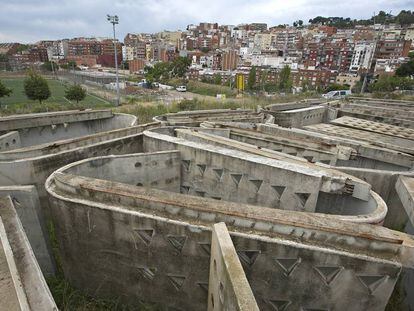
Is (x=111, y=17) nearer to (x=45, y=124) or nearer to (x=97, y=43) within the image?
(x=45, y=124)

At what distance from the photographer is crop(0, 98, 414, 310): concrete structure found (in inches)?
211

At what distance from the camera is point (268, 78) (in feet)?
211

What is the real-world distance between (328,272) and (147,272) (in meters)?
4.13

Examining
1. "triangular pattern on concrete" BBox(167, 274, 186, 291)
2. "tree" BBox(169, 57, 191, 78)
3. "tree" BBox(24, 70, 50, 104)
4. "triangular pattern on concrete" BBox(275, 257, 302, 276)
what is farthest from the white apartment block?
"triangular pattern on concrete" BBox(167, 274, 186, 291)

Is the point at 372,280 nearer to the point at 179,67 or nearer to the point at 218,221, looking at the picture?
the point at 218,221

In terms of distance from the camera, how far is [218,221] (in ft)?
19.3

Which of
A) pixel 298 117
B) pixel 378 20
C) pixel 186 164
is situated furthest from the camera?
pixel 378 20

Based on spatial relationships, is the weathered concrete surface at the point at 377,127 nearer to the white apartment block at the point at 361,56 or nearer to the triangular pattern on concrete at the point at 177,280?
the triangular pattern on concrete at the point at 177,280

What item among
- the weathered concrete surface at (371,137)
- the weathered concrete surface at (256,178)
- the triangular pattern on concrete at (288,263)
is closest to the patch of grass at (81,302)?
the triangular pattern on concrete at (288,263)

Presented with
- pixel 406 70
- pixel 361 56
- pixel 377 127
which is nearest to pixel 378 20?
pixel 361 56

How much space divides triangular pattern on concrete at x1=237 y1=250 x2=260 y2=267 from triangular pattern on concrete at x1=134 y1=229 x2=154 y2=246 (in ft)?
6.73

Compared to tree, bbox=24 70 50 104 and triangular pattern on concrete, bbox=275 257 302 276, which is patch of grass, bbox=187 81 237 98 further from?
triangular pattern on concrete, bbox=275 257 302 276

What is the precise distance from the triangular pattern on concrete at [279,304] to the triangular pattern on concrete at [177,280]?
205cm

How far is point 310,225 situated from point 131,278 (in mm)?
4613
